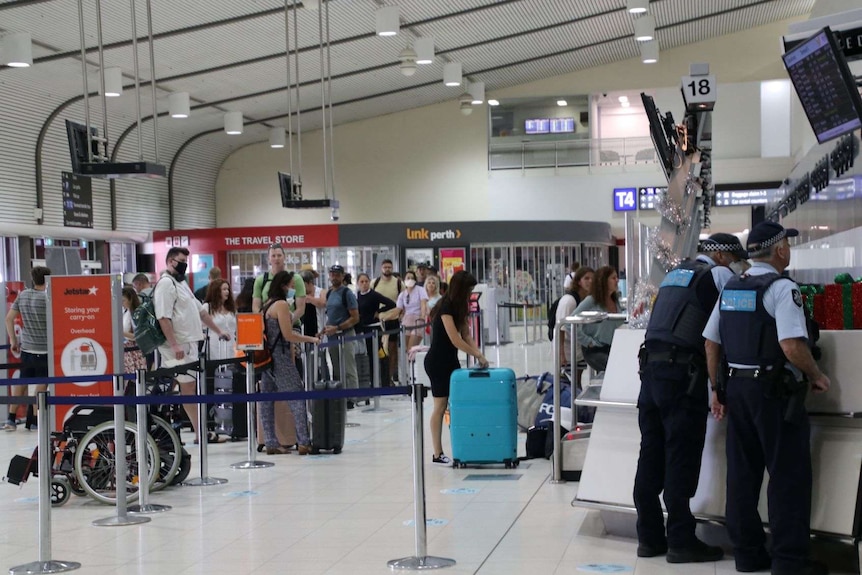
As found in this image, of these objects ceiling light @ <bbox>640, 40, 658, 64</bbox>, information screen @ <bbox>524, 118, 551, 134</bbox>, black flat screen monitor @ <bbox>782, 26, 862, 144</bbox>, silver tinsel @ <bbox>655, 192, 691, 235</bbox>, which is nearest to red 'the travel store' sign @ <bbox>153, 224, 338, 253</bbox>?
information screen @ <bbox>524, 118, 551, 134</bbox>

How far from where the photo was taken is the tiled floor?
17.6 ft

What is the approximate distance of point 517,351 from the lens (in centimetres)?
2083

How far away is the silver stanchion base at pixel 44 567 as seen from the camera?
5395mm

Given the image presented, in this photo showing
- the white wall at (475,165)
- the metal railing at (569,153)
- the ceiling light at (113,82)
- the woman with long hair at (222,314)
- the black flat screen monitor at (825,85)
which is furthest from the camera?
the metal railing at (569,153)

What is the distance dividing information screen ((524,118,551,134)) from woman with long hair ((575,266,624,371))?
73.1 ft

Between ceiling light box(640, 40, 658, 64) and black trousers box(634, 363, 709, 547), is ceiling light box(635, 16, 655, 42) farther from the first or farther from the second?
black trousers box(634, 363, 709, 547)

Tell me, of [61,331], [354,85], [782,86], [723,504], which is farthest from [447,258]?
[723,504]

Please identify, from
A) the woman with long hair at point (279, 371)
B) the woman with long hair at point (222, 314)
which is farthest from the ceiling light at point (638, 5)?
the woman with long hair at point (279, 371)

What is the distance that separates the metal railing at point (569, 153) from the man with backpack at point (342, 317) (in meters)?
18.1

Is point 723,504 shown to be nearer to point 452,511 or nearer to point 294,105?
point 452,511

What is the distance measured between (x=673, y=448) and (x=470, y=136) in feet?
83.8

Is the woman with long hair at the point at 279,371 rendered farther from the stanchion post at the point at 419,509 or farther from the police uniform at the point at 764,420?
the police uniform at the point at 764,420

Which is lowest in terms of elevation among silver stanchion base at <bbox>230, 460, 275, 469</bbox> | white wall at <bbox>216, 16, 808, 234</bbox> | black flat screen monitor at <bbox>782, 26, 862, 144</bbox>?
silver stanchion base at <bbox>230, 460, 275, 469</bbox>

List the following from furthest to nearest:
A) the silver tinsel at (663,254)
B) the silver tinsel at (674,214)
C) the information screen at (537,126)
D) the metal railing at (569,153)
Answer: the information screen at (537,126) → the metal railing at (569,153) → the silver tinsel at (674,214) → the silver tinsel at (663,254)
